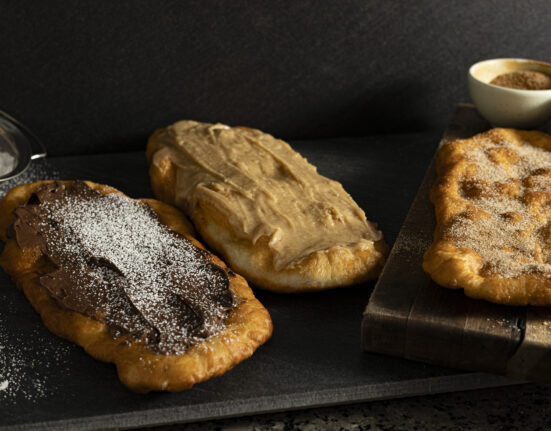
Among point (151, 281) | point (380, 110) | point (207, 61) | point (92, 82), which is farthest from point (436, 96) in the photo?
point (151, 281)

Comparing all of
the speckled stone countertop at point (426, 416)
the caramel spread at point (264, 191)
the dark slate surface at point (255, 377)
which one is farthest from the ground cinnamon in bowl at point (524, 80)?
the speckled stone countertop at point (426, 416)

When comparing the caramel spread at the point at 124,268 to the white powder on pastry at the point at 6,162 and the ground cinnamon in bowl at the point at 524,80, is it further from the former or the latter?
the ground cinnamon in bowl at the point at 524,80

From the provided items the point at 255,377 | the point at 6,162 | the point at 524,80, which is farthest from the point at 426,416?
the point at 6,162

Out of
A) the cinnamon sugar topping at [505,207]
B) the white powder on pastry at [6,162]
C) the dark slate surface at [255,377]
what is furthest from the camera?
the white powder on pastry at [6,162]

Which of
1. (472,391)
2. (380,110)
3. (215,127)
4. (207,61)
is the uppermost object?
(207,61)

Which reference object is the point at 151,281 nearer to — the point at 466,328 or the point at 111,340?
the point at 111,340
